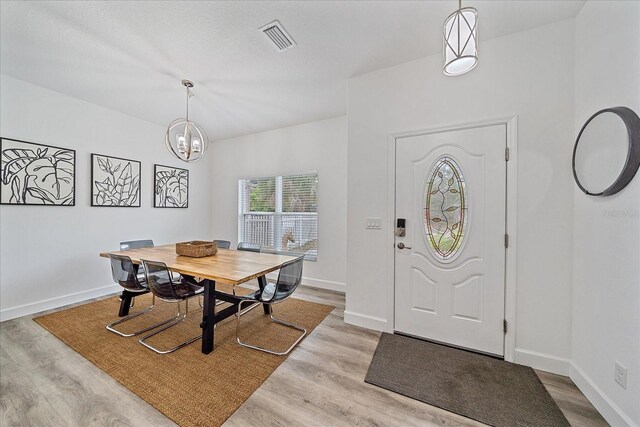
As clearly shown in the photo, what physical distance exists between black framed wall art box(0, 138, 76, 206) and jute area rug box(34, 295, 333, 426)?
1424 mm

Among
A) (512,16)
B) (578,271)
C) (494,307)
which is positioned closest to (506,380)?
(494,307)

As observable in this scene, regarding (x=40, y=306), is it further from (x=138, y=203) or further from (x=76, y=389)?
(x=76, y=389)

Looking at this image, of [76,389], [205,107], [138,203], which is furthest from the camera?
[138,203]

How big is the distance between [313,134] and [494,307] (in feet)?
11.1

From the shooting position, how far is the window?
163 inches

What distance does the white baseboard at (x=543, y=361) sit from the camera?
6.14 feet

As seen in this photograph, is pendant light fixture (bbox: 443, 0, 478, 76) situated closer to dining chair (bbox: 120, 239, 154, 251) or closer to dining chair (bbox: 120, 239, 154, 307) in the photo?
dining chair (bbox: 120, 239, 154, 307)

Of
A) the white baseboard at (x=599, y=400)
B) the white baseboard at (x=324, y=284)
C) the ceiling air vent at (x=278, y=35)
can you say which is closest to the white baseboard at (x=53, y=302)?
the white baseboard at (x=324, y=284)

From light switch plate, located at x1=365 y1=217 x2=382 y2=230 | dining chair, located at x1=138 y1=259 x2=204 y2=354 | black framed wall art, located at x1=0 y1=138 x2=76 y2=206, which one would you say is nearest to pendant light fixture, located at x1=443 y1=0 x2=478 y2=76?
light switch plate, located at x1=365 y1=217 x2=382 y2=230

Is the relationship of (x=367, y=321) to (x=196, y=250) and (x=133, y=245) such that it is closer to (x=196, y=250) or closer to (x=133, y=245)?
(x=196, y=250)

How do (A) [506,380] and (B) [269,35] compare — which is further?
(B) [269,35]

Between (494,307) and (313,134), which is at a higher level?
(313,134)

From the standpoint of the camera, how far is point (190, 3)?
179 centimetres

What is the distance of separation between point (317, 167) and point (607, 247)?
10.8ft
